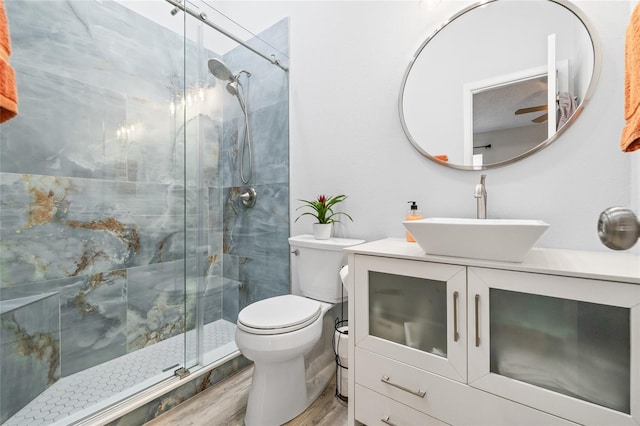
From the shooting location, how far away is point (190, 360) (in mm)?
1582

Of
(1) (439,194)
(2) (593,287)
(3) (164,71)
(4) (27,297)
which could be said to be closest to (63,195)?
A: (4) (27,297)

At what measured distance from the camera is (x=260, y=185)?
2119 mm

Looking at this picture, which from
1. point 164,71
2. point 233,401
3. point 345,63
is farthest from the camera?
point 164,71

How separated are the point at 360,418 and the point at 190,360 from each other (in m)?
0.97

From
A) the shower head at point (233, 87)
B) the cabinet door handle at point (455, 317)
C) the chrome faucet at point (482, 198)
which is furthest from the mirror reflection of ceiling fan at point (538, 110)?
the shower head at point (233, 87)

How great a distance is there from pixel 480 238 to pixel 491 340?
12.9 inches

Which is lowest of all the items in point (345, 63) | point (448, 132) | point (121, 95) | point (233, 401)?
point (233, 401)

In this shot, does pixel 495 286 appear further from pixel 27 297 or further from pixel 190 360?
pixel 27 297

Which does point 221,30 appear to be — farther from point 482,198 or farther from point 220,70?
point 482,198

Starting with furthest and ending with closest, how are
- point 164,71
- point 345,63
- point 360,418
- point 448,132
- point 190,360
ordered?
1. point 164,71
2. point 345,63
3. point 190,360
4. point 448,132
5. point 360,418

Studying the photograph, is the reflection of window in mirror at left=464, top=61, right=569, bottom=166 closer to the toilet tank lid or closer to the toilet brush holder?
the toilet tank lid

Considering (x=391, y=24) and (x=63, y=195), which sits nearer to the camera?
(x=391, y=24)

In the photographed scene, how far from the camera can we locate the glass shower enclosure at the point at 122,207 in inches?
58.0

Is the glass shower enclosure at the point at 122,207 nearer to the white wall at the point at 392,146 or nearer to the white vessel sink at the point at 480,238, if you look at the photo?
the white wall at the point at 392,146
